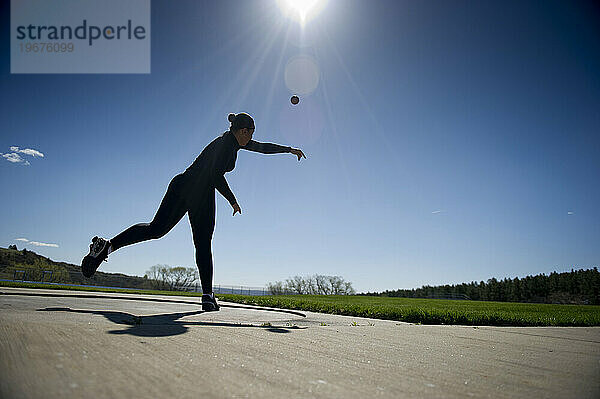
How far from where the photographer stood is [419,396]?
4.11 feet

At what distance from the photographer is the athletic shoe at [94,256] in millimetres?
4102

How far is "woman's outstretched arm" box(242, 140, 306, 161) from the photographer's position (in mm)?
5207

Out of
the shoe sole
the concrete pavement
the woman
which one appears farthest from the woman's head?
the concrete pavement

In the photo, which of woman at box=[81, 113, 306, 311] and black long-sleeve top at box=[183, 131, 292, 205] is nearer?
woman at box=[81, 113, 306, 311]

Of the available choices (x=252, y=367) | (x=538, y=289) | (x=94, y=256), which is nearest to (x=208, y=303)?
(x=94, y=256)

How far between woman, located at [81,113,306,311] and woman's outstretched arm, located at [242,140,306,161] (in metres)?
0.02

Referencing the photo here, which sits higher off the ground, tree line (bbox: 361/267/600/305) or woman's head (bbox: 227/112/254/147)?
woman's head (bbox: 227/112/254/147)

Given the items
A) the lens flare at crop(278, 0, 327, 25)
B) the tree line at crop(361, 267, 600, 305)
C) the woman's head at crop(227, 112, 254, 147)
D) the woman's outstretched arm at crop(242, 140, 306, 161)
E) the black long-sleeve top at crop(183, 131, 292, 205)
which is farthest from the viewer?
the tree line at crop(361, 267, 600, 305)

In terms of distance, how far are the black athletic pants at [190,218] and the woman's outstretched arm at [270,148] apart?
0.88m

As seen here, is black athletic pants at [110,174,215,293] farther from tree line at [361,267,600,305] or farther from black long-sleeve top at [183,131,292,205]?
tree line at [361,267,600,305]

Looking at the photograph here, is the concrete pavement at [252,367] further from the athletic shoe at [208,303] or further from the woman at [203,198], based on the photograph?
the athletic shoe at [208,303]

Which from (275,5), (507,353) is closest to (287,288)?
(275,5)

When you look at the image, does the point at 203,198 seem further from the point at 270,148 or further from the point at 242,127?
the point at 270,148

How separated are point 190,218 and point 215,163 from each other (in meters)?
0.85
